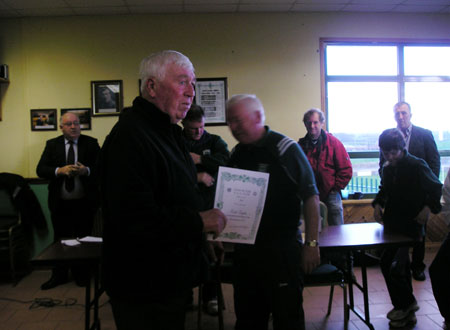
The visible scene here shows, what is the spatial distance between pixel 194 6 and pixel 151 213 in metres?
3.64

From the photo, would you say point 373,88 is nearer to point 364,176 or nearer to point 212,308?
point 364,176

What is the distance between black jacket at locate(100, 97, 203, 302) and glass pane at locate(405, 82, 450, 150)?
4.41 meters

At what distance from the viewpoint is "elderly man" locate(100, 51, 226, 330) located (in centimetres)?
100

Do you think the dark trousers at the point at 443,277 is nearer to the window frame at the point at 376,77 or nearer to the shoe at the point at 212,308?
the shoe at the point at 212,308

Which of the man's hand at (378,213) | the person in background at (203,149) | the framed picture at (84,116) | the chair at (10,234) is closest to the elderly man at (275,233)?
the person in background at (203,149)

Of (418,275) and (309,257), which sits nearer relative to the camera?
(309,257)

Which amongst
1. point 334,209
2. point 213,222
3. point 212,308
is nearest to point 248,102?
point 213,222

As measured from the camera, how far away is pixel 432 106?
183 inches

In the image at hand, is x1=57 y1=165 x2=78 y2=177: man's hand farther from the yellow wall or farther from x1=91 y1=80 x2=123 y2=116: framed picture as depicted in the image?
x1=91 y1=80 x2=123 y2=116: framed picture

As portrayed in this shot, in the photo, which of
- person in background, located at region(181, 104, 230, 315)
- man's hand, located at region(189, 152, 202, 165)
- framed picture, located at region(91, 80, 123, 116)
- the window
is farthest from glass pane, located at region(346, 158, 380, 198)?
framed picture, located at region(91, 80, 123, 116)

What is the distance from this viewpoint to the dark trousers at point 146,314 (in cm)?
108

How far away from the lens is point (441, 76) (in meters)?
4.61

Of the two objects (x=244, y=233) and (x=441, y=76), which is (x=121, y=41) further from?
(x=441, y=76)

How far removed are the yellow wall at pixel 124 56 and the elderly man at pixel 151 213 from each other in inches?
123
